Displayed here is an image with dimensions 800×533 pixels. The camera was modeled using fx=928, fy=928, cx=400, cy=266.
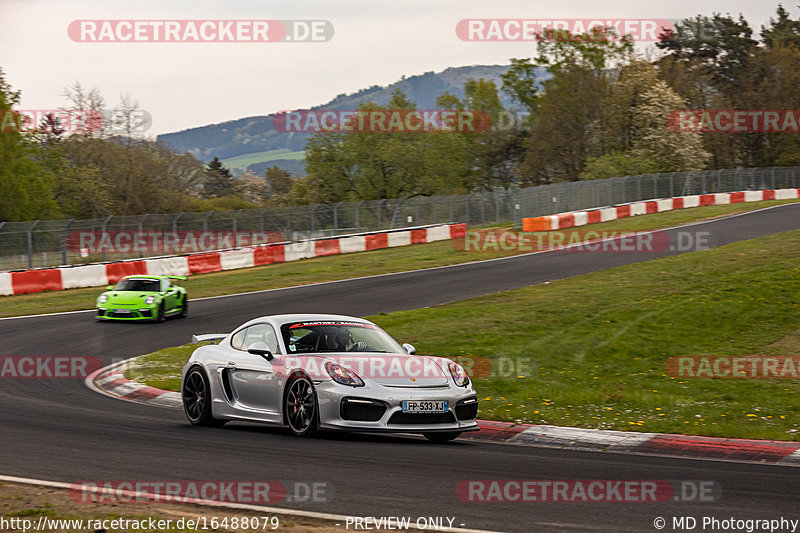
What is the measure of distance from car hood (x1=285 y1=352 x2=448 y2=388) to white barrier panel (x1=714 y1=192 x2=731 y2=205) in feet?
151

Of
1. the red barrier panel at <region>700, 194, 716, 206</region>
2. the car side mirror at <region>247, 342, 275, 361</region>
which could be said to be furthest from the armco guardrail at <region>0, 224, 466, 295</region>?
the car side mirror at <region>247, 342, 275, 361</region>

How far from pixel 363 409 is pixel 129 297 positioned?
47.7ft

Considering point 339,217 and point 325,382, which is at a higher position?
point 339,217

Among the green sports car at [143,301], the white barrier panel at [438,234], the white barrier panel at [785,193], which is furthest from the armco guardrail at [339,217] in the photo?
the green sports car at [143,301]

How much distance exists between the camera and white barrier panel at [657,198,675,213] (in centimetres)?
4825

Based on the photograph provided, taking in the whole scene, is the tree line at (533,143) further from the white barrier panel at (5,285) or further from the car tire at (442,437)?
the car tire at (442,437)

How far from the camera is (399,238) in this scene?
41656 millimetres

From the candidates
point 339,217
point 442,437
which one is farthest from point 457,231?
point 442,437

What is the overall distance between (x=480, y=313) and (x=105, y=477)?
1164 cm

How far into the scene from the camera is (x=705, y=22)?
93.0m

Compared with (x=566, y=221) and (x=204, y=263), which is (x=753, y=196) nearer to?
(x=566, y=221)

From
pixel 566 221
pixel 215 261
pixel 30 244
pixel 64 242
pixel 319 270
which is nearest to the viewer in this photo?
pixel 30 244

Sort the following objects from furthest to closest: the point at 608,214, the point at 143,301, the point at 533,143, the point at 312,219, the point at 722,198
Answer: the point at 533,143
the point at 722,198
the point at 608,214
the point at 312,219
the point at 143,301

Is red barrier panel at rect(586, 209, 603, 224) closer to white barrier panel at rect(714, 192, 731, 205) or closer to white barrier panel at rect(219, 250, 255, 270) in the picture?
white barrier panel at rect(714, 192, 731, 205)
